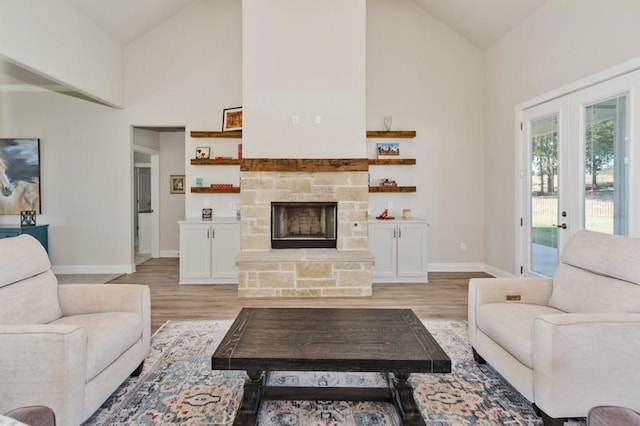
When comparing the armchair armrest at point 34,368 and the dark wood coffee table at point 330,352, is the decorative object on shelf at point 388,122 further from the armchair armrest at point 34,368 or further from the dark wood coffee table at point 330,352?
the armchair armrest at point 34,368

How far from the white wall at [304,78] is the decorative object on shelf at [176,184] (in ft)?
10.4

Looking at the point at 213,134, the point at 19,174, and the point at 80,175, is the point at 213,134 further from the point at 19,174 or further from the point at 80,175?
the point at 19,174

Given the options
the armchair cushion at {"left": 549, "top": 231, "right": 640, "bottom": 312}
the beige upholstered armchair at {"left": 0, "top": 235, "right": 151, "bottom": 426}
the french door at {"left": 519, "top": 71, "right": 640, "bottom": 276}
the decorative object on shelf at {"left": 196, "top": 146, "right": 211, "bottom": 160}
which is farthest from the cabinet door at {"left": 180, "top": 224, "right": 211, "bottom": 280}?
the french door at {"left": 519, "top": 71, "right": 640, "bottom": 276}

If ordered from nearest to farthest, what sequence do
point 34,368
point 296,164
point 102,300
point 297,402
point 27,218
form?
1. point 34,368
2. point 297,402
3. point 102,300
4. point 296,164
5. point 27,218

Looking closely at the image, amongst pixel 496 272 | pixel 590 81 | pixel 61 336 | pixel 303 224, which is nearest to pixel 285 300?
pixel 303 224

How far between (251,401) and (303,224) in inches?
120

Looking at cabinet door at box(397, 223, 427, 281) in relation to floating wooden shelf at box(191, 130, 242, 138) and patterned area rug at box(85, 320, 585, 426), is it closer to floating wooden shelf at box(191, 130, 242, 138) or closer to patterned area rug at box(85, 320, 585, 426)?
patterned area rug at box(85, 320, 585, 426)

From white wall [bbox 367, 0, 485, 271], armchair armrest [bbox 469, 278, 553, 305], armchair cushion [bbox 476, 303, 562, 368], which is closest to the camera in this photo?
armchair cushion [bbox 476, 303, 562, 368]

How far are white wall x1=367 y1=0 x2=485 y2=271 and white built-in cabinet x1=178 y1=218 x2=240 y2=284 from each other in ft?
7.49

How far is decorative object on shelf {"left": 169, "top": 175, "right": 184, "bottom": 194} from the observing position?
7.07m

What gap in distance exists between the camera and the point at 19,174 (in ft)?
17.7

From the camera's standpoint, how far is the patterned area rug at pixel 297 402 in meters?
1.94

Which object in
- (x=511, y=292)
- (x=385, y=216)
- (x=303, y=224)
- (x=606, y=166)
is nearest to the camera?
(x=511, y=292)

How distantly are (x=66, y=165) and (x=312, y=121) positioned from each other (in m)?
4.06
